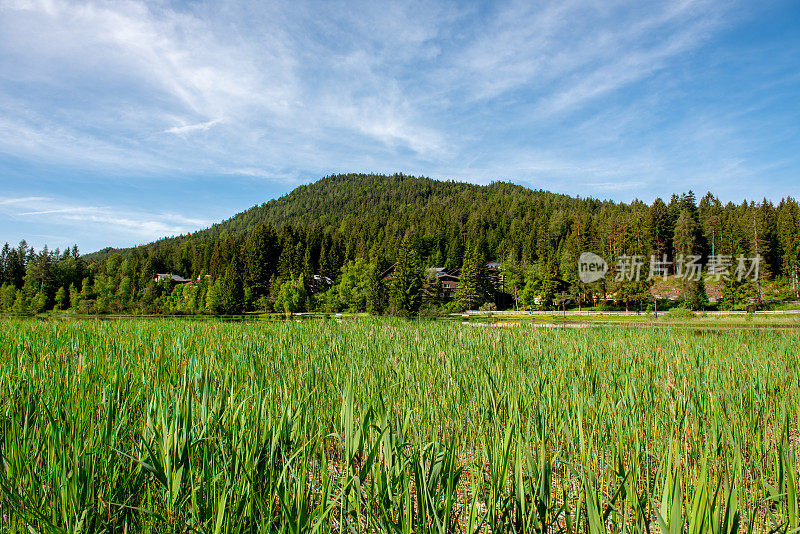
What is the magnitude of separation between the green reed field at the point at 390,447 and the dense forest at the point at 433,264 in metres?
27.6

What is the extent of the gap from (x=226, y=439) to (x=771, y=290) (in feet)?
183

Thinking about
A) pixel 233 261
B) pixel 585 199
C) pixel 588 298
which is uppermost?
pixel 585 199

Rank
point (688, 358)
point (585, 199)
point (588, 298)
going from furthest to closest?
point (585, 199), point (588, 298), point (688, 358)

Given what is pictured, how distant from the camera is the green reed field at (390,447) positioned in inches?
62.4

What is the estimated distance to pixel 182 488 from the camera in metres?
1.80

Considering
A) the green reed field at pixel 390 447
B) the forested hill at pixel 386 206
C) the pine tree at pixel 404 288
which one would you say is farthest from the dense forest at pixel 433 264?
the green reed field at pixel 390 447

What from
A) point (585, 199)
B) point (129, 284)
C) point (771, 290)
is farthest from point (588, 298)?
point (585, 199)

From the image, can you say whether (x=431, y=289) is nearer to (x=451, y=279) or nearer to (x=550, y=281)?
(x=550, y=281)

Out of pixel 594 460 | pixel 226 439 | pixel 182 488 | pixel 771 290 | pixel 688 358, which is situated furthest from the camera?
pixel 771 290

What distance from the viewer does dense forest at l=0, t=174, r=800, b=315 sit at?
140 feet

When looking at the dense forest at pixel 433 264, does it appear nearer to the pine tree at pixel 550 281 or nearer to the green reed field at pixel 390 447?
the pine tree at pixel 550 281

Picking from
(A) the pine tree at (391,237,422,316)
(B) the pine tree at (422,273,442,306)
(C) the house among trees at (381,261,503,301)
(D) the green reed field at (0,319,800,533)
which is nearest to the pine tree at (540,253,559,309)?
(C) the house among trees at (381,261,503,301)

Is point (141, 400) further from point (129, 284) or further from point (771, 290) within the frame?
point (129, 284)

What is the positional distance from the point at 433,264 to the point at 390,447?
8645cm
